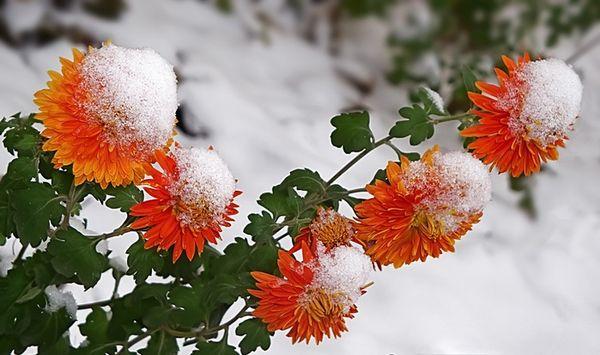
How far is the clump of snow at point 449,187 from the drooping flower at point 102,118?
10.4 inches

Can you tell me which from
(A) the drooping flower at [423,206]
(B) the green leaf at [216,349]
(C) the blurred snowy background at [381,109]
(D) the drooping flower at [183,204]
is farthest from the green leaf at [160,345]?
(C) the blurred snowy background at [381,109]

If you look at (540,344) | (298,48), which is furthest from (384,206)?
(298,48)

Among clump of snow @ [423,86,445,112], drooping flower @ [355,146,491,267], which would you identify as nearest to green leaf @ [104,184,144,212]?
drooping flower @ [355,146,491,267]

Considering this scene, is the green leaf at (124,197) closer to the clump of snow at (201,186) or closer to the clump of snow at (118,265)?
the clump of snow at (201,186)

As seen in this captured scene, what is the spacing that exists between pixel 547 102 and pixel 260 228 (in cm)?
33

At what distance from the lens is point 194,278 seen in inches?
39.7

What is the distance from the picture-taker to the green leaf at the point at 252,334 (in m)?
0.91

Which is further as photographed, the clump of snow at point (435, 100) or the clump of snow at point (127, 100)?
the clump of snow at point (435, 100)

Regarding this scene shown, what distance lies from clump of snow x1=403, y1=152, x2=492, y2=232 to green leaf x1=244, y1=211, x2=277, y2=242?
0.17m

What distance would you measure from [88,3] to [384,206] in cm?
179

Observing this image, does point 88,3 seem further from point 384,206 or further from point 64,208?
point 384,206

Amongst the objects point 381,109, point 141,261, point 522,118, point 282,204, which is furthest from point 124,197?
point 381,109

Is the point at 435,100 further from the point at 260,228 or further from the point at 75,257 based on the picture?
the point at 75,257

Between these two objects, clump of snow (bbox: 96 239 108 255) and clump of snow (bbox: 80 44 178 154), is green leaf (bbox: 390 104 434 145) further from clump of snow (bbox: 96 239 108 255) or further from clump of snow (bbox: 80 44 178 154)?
clump of snow (bbox: 96 239 108 255)
